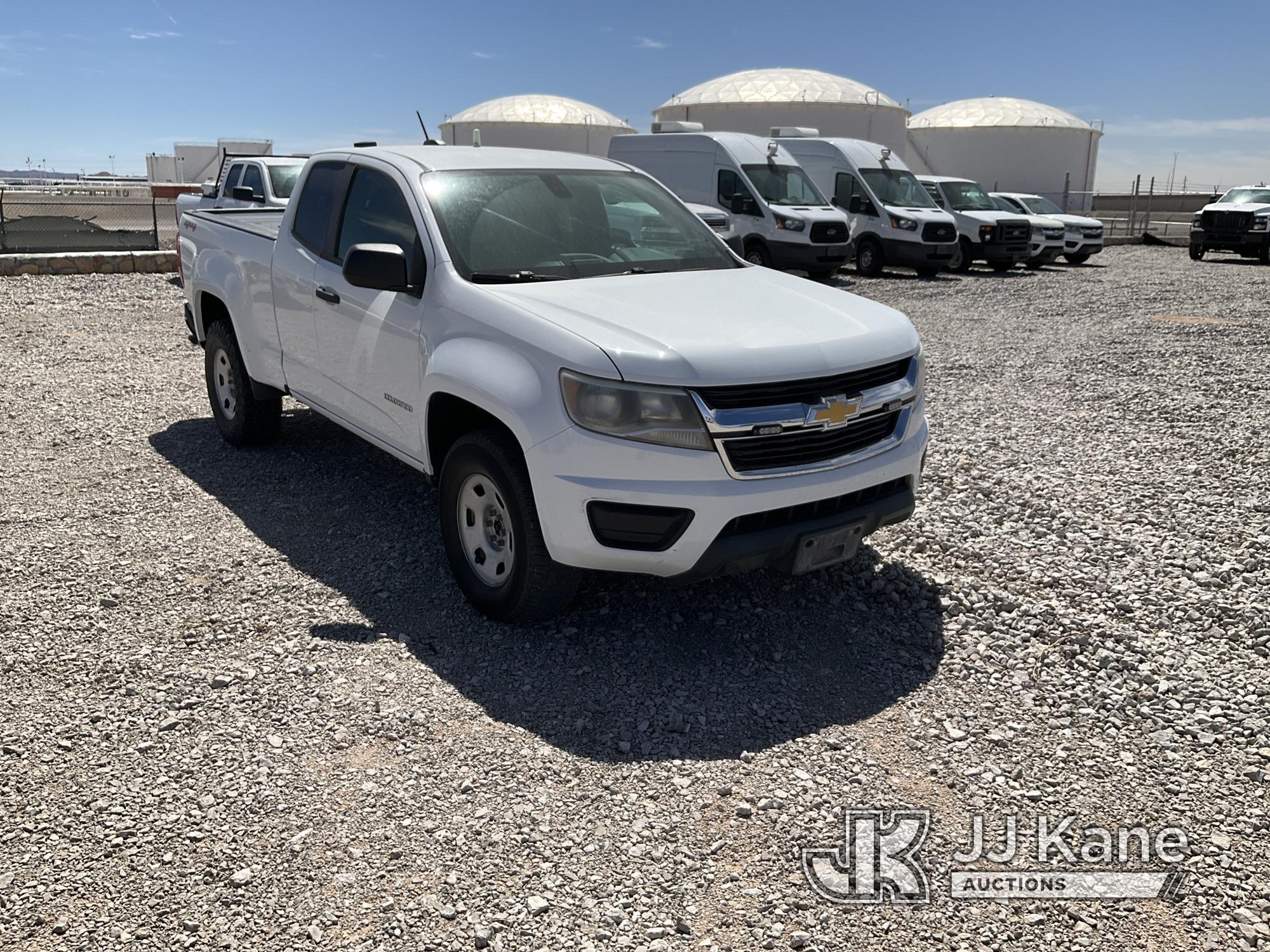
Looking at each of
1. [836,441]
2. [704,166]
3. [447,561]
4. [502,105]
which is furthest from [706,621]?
[502,105]

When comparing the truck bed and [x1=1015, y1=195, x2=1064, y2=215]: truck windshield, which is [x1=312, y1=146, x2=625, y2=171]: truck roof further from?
[x1=1015, y1=195, x2=1064, y2=215]: truck windshield

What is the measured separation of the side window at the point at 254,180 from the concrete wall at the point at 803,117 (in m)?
36.6

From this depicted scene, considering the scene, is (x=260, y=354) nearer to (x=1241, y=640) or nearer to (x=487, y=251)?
(x=487, y=251)

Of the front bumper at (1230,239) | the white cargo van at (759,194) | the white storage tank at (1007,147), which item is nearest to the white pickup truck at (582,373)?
the white cargo van at (759,194)

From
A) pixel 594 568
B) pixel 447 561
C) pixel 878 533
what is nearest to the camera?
pixel 594 568

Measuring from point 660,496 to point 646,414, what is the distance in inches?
11.8

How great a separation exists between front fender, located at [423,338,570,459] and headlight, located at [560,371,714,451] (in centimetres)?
15

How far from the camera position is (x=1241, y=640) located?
14.3ft

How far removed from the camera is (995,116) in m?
55.4

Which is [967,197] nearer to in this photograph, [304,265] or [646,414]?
[304,265]

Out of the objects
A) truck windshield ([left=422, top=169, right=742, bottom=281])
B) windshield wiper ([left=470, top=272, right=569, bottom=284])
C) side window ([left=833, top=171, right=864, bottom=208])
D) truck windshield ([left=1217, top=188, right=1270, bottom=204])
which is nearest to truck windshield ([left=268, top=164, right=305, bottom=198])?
truck windshield ([left=422, top=169, right=742, bottom=281])

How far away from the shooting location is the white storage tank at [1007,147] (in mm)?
54750

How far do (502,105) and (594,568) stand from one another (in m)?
57.7

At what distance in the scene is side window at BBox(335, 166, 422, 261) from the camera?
5.04 m
